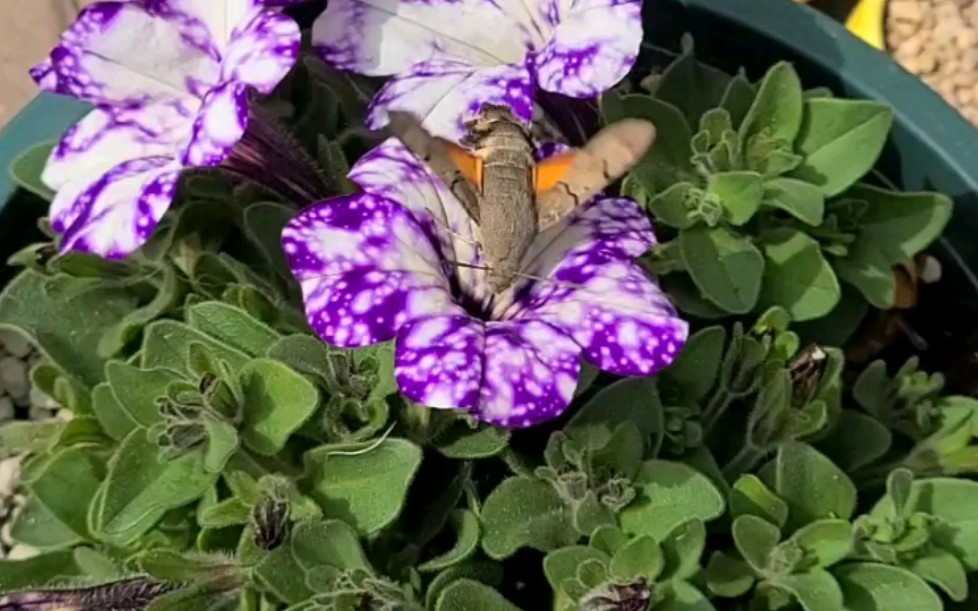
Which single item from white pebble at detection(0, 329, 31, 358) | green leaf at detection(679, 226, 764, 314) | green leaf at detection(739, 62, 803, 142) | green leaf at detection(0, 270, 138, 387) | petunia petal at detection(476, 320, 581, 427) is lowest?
white pebble at detection(0, 329, 31, 358)

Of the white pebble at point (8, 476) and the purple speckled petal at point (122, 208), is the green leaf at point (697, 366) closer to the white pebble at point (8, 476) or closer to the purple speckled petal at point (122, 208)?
the purple speckled petal at point (122, 208)

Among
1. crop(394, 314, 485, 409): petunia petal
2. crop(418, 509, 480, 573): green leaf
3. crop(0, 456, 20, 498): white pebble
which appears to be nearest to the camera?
crop(394, 314, 485, 409): petunia petal

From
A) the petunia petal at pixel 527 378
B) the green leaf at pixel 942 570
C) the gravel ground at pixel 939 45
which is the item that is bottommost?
the green leaf at pixel 942 570

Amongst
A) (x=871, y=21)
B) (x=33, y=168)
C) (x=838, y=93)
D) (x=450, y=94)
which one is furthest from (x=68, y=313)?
(x=871, y=21)

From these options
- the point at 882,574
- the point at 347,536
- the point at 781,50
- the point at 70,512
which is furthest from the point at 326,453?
the point at 781,50

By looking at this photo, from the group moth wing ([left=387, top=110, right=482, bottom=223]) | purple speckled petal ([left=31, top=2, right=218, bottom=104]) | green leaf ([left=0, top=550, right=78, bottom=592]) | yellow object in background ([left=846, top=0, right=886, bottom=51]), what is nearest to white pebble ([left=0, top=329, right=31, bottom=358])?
green leaf ([left=0, top=550, right=78, bottom=592])

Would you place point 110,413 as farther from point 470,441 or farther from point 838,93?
point 838,93

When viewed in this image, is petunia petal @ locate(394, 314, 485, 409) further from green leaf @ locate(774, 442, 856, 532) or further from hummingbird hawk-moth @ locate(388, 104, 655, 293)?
green leaf @ locate(774, 442, 856, 532)

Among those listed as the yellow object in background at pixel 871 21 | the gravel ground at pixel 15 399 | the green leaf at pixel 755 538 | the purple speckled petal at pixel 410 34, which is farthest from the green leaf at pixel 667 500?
the yellow object in background at pixel 871 21
